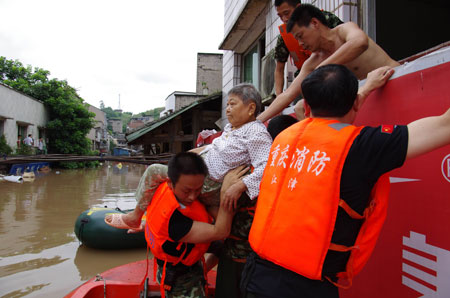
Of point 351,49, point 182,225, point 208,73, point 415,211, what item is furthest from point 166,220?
point 208,73

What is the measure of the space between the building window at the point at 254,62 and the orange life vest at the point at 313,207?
758 centimetres

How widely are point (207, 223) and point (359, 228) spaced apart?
1.03 meters

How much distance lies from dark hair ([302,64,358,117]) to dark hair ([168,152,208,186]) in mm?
869

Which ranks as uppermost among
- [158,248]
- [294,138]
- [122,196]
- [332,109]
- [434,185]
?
[332,109]

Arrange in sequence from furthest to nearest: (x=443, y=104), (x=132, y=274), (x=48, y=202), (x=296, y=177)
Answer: (x=48, y=202) < (x=132, y=274) < (x=443, y=104) < (x=296, y=177)

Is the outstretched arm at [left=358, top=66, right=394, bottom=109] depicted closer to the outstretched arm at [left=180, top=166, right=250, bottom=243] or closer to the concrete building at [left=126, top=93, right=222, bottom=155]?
the outstretched arm at [left=180, top=166, right=250, bottom=243]

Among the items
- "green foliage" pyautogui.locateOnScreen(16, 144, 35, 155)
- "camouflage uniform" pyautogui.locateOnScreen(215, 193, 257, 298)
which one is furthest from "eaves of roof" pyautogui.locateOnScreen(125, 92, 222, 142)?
"green foliage" pyautogui.locateOnScreen(16, 144, 35, 155)

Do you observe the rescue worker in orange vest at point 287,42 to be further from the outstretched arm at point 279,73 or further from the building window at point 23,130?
the building window at point 23,130

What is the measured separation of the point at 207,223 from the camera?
2053 mm

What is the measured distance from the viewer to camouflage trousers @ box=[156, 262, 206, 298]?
2.13 metres

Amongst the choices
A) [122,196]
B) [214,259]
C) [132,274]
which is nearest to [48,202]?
[122,196]

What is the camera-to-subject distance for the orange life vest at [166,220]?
2010mm

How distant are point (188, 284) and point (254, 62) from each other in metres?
7.81

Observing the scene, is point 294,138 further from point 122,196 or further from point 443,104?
point 122,196
